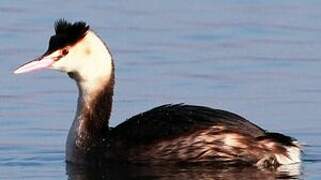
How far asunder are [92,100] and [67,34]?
2.23 ft

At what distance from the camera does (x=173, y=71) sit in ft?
59.5

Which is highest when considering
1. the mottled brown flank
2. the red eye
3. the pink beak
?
the red eye

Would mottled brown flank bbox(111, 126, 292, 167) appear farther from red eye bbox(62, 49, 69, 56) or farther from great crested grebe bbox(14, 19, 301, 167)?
red eye bbox(62, 49, 69, 56)

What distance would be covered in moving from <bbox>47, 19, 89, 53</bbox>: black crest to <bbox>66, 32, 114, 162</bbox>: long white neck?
93 mm

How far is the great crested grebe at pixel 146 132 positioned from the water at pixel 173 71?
166mm

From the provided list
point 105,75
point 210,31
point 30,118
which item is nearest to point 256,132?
point 105,75

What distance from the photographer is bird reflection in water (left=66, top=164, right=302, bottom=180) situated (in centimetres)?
1409

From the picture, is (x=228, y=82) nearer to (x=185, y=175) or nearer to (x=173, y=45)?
(x=173, y=45)

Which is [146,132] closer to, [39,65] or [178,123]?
[178,123]

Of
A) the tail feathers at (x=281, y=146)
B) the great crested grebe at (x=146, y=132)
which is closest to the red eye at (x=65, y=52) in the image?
the great crested grebe at (x=146, y=132)

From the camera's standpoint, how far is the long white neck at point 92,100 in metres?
15.0

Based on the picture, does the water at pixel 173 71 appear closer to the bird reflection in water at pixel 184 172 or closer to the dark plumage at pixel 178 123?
the bird reflection in water at pixel 184 172

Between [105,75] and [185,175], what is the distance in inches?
55.5

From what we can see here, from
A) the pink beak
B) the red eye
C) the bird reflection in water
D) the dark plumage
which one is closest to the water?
the bird reflection in water
